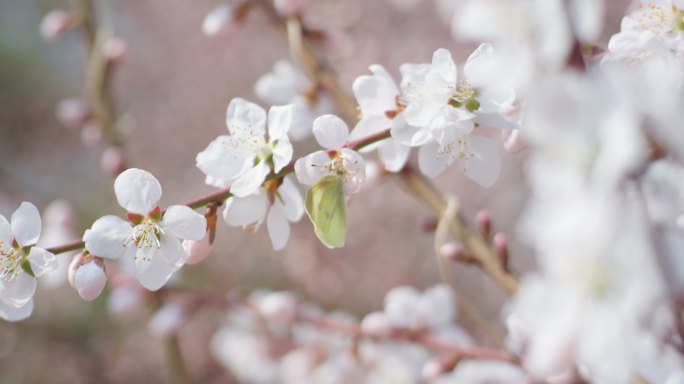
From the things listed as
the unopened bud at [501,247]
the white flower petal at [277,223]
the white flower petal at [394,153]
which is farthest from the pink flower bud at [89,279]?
the unopened bud at [501,247]

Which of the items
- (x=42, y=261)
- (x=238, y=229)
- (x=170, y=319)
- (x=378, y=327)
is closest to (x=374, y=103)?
(x=42, y=261)

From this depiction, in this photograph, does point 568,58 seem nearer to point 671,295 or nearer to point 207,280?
point 671,295

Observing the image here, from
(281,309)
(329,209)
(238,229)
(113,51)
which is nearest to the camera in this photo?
(329,209)

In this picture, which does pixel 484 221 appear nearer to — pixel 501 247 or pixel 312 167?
pixel 501 247

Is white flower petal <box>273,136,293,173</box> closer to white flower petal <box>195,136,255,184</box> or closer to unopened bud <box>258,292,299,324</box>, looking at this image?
white flower petal <box>195,136,255,184</box>

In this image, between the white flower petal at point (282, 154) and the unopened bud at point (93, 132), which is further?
the unopened bud at point (93, 132)

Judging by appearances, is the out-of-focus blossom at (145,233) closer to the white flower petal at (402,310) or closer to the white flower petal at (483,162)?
the white flower petal at (483,162)

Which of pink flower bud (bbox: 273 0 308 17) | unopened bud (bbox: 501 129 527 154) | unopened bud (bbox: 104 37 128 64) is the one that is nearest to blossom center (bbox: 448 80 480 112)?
unopened bud (bbox: 501 129 527 154)
